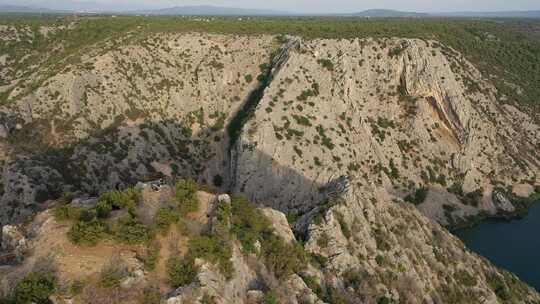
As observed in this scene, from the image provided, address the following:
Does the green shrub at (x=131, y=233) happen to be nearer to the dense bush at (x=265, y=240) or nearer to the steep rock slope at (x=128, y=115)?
the dense bush at (x=265, y=240)

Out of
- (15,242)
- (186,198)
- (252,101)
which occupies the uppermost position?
(186,198)

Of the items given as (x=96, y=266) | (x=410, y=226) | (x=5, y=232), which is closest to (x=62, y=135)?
(x=5, y=232)

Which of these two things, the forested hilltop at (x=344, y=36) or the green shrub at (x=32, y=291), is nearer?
the green shrub at (x=32, y=291)

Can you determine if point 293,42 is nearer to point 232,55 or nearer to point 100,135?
point 232,55

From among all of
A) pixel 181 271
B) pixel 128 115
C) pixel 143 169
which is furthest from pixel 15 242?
pixel 128 115

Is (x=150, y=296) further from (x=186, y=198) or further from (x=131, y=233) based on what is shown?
(x=186, y=198)

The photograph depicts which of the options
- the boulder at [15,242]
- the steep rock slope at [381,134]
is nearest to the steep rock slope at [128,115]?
the steep rock slope at [381,134]
